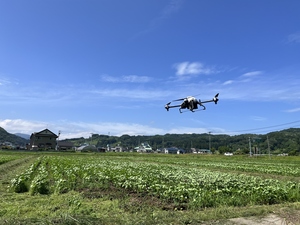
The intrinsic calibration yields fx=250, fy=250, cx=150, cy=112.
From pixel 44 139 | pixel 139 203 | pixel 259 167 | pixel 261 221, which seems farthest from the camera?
pixel 44 139

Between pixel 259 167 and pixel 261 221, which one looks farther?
pixel 259 167

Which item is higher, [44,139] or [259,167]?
[44,139]

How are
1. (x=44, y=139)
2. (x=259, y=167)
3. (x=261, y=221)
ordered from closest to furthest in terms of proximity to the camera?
(x=261, y=221) < (x=259, y=167) < (x=44, y=139)

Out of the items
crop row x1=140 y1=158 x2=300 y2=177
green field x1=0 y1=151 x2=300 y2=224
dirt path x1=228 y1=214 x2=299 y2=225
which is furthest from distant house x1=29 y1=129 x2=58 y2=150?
dirt path x1=228 y1=214 x2=299 y2=225

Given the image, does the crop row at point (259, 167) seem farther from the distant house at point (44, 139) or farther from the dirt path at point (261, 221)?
the distant house at point (44, 139)

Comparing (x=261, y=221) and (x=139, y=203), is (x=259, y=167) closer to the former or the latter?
(x=139, y=203)

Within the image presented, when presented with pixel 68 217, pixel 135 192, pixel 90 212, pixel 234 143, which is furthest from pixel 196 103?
pixel 234 143

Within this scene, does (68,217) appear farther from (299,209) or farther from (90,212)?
(299,209)

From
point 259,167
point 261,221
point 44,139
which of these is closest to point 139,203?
point 261,221

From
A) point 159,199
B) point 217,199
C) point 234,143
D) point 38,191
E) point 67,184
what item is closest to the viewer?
point 217,199

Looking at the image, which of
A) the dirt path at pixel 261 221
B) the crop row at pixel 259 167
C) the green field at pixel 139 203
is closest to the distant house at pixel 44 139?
the crop row at pixel 259 167

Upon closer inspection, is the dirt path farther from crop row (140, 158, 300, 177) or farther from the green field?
crop row (140, 158, 300, 177)
